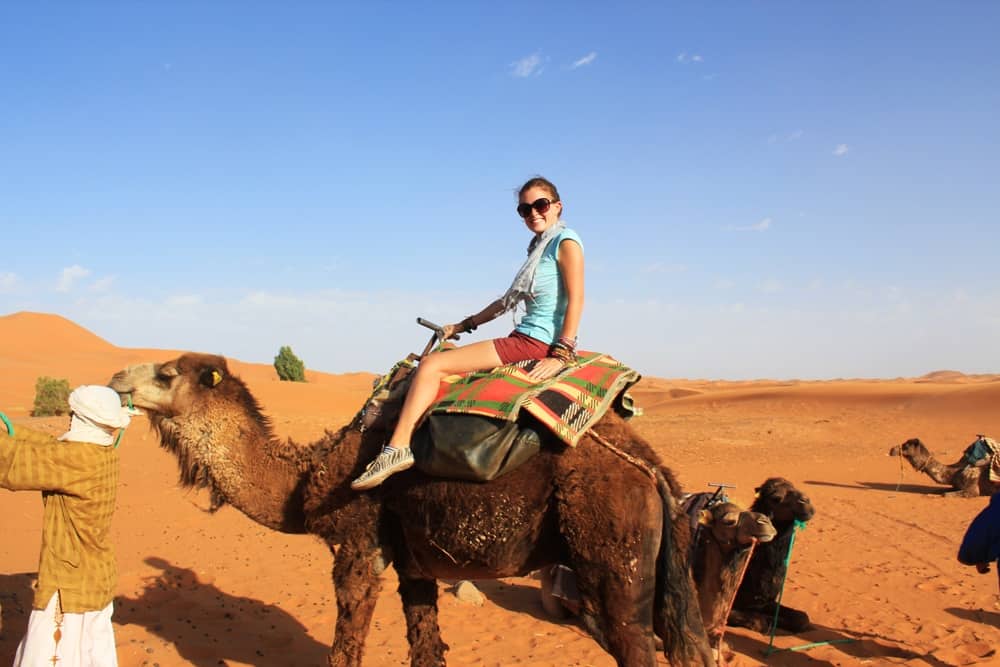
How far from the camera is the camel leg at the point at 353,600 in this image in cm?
489

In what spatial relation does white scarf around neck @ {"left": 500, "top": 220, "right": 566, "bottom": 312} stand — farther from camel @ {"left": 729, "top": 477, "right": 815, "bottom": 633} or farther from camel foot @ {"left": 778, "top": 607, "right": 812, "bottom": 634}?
camel foot @ {"left": 778, "top": 607, "right": 812, "bottom": 634}

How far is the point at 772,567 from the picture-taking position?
7238 millimetres

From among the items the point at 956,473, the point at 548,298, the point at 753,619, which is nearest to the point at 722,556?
the point at 753,619

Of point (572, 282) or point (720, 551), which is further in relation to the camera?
point (720, 551)

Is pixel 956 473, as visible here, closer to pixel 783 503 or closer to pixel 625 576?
pixel 783 503

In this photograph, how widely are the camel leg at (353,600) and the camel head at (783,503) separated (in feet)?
12.7

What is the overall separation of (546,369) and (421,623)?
7.75ft

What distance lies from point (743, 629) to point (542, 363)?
487 cm

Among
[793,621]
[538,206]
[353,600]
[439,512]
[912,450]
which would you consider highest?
[538,206]

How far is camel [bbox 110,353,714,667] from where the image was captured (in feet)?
13.2

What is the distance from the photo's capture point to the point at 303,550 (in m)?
10.9

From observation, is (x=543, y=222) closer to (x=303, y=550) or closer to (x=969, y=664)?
(x=969, y=664)

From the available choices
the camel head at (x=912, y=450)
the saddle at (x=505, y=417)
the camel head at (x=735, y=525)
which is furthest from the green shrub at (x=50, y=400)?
the camel head at (x=912, y=450)

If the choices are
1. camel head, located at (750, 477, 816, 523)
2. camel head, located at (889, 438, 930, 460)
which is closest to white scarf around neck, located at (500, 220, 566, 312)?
camel head, located at (750, 477, 816, 523)
